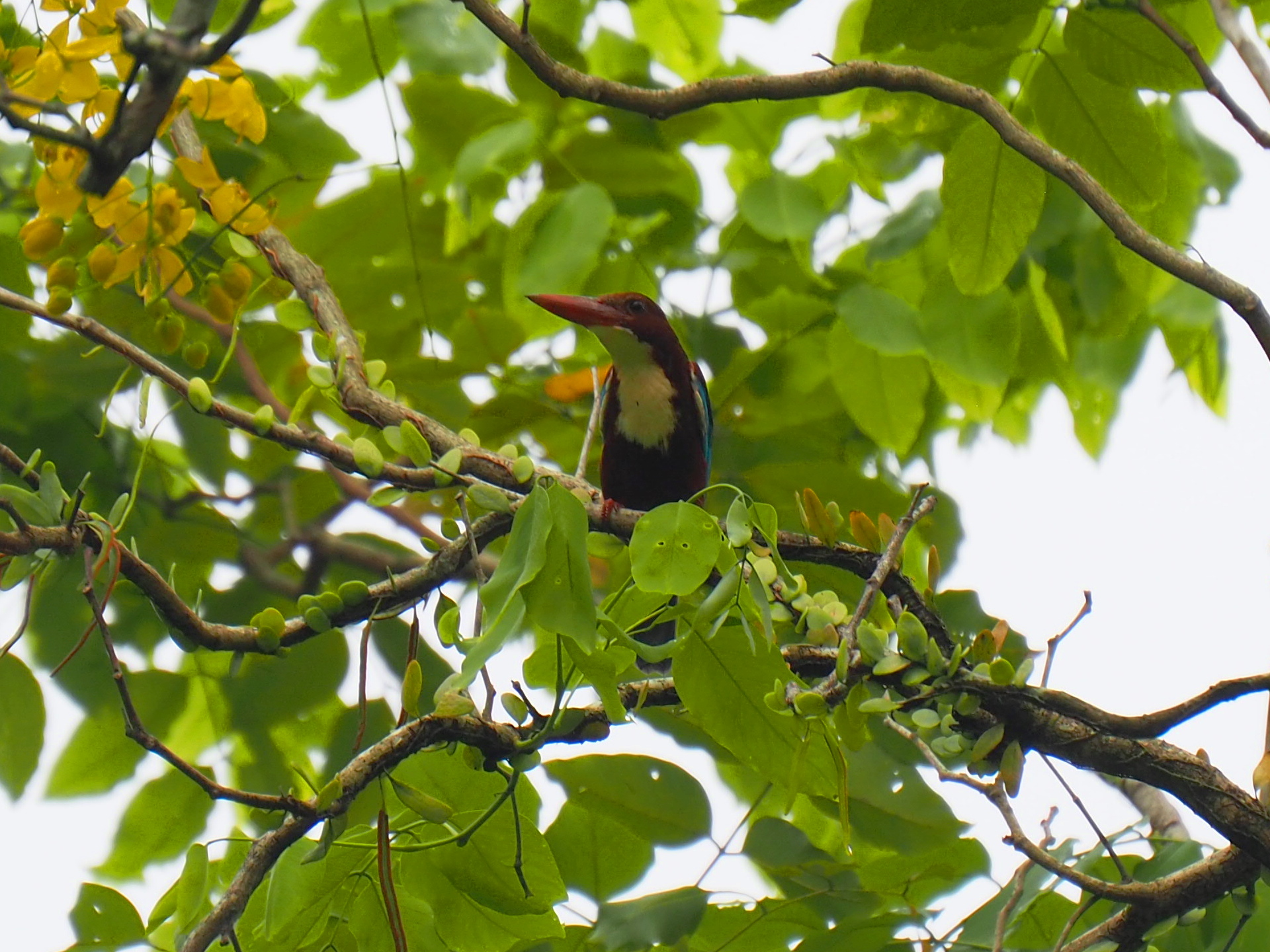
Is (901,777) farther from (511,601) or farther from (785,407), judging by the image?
(511,601)

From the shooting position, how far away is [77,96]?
1.54m

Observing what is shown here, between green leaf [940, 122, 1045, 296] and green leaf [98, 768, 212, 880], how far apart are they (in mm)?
1596

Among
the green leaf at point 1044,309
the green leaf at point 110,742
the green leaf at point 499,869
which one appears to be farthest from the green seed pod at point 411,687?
the green leaf at point 1044,309

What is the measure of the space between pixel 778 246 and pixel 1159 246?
151 cm

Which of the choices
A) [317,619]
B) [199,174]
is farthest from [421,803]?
[199,174]

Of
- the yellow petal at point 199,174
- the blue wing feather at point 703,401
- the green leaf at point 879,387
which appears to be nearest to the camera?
the yellow petal at point 199,174

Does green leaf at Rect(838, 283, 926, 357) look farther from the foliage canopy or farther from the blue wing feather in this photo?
the blue wing feather

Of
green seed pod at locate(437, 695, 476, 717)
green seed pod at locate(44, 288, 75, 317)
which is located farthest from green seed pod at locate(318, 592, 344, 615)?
green seed pod at locate(44, 288, 75, 317)

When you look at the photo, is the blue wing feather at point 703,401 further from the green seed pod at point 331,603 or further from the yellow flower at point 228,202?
the green seed pod at point 331,603

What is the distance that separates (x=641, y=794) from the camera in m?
2.01

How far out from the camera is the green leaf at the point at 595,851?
1990mm

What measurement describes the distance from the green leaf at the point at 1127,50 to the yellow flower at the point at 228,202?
126 cm

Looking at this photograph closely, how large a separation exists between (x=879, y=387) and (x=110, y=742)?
5.62ft

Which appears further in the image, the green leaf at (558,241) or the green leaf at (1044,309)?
the green leaf at (1044,309)
